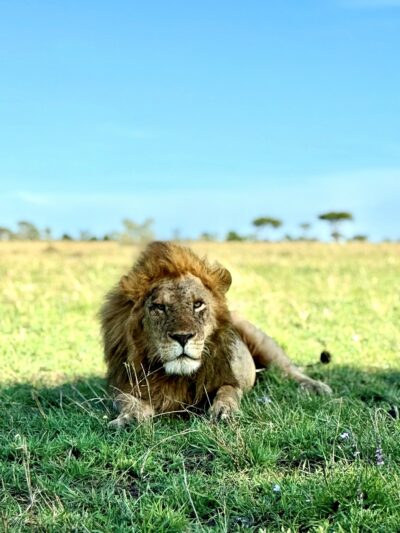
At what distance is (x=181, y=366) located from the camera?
5121 millimetres

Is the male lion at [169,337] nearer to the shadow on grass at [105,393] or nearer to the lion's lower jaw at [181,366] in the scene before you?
the lion's lower jaw at [181,366]

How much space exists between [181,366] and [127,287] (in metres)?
0.65

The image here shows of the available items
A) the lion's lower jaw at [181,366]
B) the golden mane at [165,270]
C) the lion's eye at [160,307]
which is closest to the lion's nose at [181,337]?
the lion's lower jaw at [181,366]

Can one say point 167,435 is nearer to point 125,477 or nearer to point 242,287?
point 125,477

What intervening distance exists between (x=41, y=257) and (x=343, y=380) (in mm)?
18467

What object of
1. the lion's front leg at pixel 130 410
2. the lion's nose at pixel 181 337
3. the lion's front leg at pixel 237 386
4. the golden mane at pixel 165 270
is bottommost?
the lion's front leg at pixel 130 410

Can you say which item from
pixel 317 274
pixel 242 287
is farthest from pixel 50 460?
pixel 317 274

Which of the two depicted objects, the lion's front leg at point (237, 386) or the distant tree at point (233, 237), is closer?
the lion's front leg at point (237, 386)

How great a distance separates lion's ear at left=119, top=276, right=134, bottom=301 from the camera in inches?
211

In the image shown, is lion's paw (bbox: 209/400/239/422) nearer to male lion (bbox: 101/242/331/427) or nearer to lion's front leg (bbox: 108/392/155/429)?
male lion (bbox: 101/242/331/427)

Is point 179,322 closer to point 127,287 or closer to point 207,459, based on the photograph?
point 127,287

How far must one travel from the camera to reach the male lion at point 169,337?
5117 mm

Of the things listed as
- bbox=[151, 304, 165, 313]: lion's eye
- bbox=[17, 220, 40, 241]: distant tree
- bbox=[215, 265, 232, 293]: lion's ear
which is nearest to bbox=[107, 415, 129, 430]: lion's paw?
bbox=[151, 304, 165, 313]: lion's eye

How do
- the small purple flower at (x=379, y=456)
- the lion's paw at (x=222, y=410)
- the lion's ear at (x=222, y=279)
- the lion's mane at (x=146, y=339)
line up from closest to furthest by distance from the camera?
1. the small purple flower at (x=379, y=456)
2. the lion's paw at (x=222, y=410)
3. the lion's mane at (x=146, y=339)
4. the lion's ear at (x=222, y=279)
